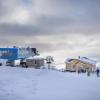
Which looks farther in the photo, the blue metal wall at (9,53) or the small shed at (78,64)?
the small shed at (78,64)

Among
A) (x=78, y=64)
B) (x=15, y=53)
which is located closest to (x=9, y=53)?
(x=15, y=53)

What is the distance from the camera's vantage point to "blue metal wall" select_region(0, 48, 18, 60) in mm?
107375

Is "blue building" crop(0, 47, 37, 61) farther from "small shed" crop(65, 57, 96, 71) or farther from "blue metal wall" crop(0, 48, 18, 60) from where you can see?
"small shed" crop(65, 57, 96, 71)

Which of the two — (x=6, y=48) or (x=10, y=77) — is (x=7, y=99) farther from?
(x=6, y=48)

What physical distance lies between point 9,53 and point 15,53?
256 cm

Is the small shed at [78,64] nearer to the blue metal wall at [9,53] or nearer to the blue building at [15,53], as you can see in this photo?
the blue building at [15,53]

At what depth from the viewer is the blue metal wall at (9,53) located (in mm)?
107375

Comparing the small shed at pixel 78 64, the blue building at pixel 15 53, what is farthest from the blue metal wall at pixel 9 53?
the small shed at pixel 78 64

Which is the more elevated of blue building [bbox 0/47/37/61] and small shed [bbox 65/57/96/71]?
blue building [bbox 0/47/37/61]

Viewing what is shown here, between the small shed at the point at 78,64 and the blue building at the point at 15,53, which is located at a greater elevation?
the blue building at the point at 15,53

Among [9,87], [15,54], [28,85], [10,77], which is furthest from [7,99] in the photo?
[15,54]

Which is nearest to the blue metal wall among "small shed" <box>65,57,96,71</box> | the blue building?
the blue building

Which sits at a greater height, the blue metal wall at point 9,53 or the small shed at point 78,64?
the blue metal wall at point 9,53

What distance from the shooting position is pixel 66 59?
116 meters
